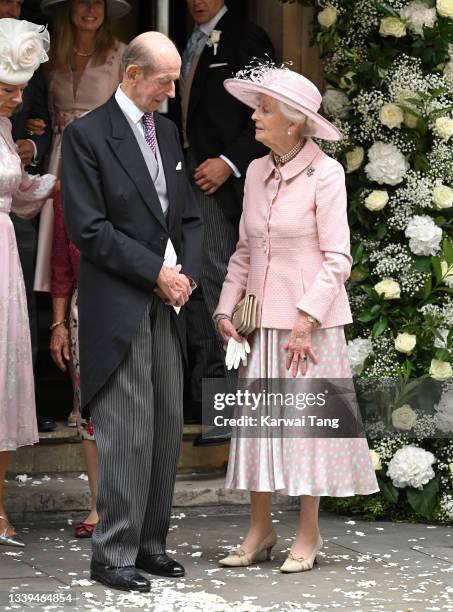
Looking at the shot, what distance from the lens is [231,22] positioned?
6.98 m

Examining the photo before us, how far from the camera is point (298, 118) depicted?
5523 millimetres

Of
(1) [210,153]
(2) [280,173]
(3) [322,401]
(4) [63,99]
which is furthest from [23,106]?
(3) [322,401]

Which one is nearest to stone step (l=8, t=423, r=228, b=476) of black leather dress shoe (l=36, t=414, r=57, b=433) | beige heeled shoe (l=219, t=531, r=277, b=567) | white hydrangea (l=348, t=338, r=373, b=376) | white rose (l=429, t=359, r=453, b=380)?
black leather dress shoe (l=36, t=414, r=57, b=433)

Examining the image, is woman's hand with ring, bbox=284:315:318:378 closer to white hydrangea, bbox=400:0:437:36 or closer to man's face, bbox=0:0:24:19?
white hydrangea, bbox=400:0:437:36

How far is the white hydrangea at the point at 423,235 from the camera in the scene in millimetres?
6570

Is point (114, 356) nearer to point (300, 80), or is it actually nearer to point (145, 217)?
point (145, 217)

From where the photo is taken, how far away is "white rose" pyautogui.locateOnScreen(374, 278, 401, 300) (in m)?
6.62

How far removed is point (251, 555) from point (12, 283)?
4.82 feet

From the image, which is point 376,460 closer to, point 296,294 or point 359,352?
point 359,352

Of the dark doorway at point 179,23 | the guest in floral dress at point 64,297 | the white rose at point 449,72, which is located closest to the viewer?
the guest in floral dress at point 64,297

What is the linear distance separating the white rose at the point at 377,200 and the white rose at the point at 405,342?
601mm

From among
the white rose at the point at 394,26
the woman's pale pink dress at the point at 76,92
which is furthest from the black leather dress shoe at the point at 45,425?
the white rose at the point at 394,26

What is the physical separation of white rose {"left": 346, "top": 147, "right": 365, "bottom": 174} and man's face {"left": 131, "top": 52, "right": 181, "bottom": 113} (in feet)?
5.58

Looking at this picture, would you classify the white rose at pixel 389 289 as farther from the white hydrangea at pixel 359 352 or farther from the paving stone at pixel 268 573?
the paving stone at pixel 268 573
